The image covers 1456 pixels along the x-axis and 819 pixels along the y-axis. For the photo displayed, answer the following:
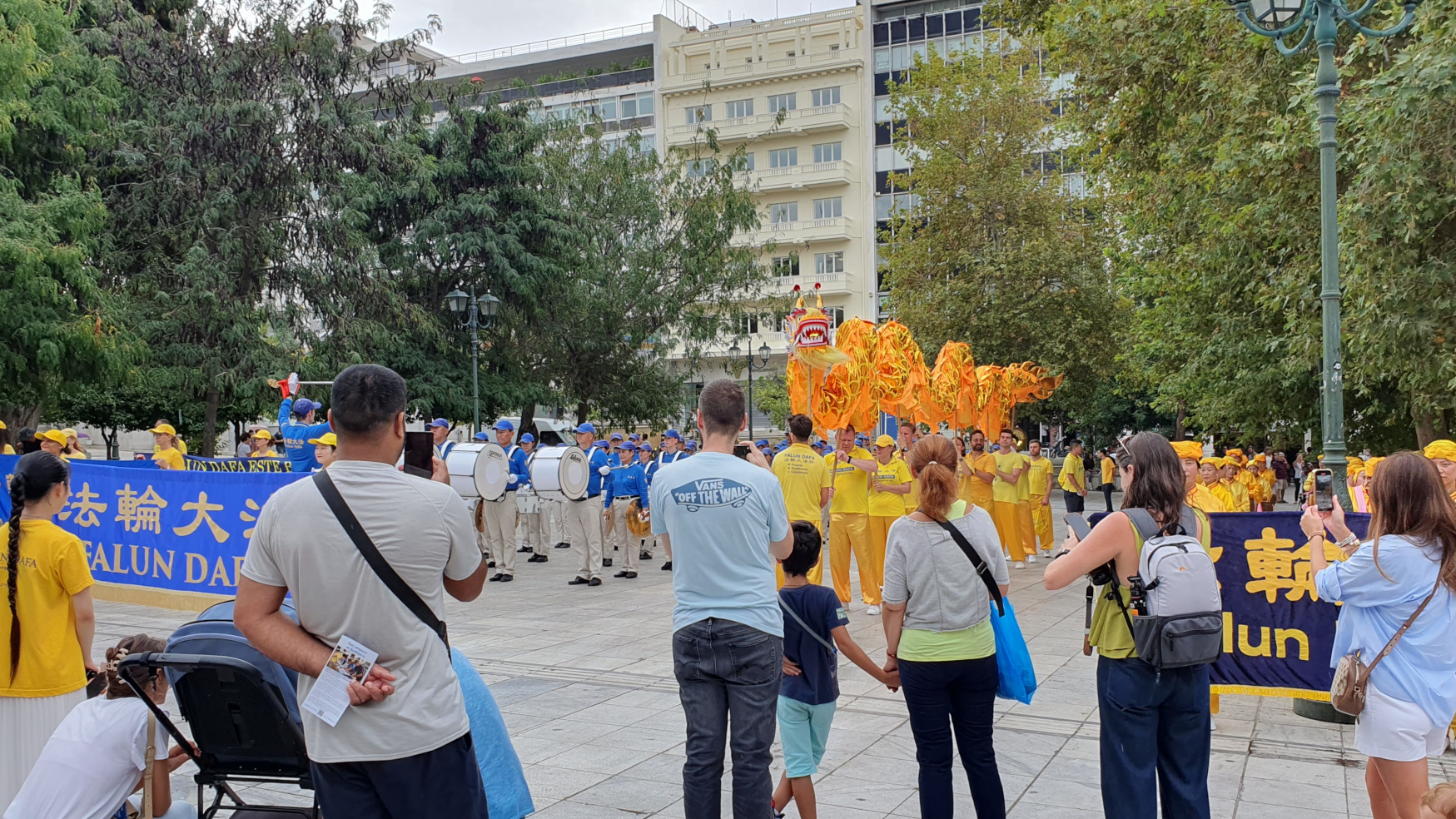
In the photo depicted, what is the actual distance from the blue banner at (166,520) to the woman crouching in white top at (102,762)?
662cm

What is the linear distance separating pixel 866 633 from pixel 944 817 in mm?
5750

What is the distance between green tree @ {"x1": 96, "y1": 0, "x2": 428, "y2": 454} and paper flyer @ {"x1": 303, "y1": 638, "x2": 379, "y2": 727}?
840 inches

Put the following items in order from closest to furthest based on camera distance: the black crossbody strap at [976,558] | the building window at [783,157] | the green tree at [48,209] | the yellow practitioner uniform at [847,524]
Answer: the black crossbody strap at [976,558] < the yellow practitioner uniform at [847,524] < the green tree at [48,209] < the building window at [783,157]

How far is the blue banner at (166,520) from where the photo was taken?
35.1ft

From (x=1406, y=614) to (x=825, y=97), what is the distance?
190 ft

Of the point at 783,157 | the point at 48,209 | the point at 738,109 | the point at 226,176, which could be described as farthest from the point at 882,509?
the point at 738,109

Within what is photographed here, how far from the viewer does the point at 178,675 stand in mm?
3723

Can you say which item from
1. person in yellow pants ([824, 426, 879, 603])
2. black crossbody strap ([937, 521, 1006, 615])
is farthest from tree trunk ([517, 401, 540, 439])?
black crossbody strap ([937, 521, 1006, 615])

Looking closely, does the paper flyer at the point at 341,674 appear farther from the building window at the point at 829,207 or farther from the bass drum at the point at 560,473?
the building window at the point at 829,207

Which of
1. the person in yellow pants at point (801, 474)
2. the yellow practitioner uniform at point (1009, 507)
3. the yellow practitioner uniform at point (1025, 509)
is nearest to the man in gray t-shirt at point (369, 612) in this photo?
the person in yellow pants at point (801, 474)

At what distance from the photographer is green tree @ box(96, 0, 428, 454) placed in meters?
22.9

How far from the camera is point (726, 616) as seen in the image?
13.4ft

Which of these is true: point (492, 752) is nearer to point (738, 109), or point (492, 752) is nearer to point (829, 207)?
point (829, 207)

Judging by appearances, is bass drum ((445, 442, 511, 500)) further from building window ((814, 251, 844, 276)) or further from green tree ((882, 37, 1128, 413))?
building window ((814, 251, 844, 276))
